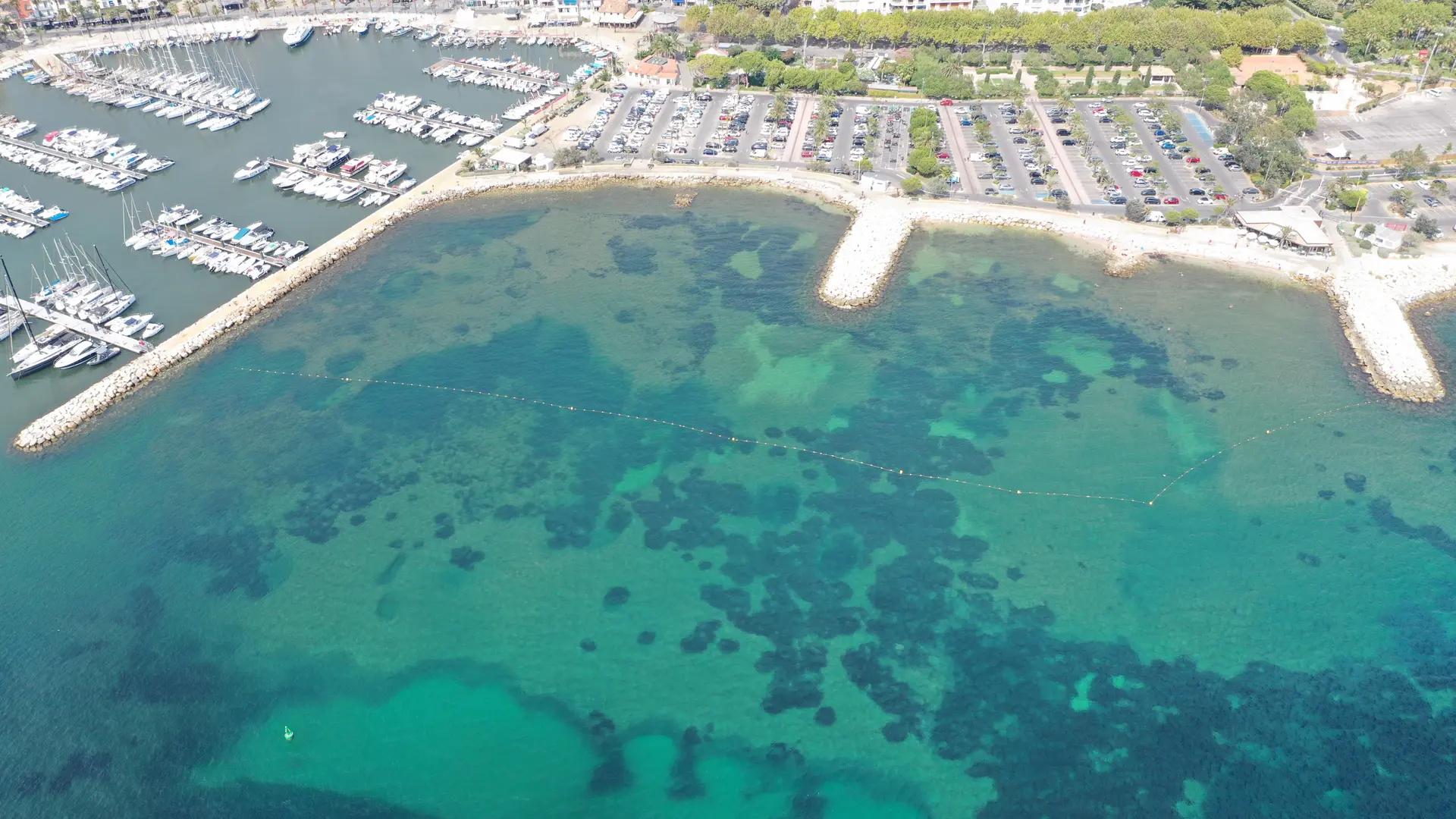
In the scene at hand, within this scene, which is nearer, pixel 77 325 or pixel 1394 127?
pixel 77 325

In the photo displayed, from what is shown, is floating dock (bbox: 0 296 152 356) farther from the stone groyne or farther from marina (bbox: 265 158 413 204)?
marina (bbox: 265 158 413 204)

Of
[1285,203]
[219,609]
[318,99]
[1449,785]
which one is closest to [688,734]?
[219,609]

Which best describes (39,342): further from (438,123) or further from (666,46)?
(666,46)

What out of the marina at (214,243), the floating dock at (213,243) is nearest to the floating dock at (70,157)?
the marina at (214,243)

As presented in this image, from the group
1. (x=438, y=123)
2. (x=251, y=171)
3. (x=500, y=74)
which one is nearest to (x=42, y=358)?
(x=251, y=171)

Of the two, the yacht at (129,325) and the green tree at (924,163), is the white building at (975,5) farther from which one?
the yacht at (129,325)
